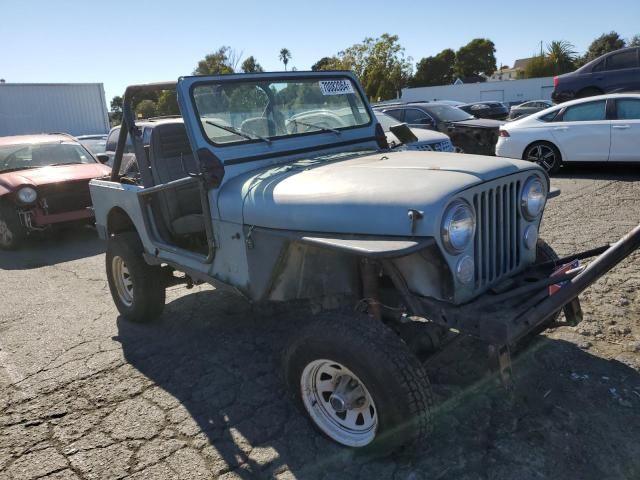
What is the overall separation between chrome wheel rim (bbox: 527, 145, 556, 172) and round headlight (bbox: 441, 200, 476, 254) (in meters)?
7.94

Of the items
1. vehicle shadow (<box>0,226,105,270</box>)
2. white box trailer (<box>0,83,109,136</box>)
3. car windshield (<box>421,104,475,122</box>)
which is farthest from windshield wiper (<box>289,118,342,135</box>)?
white box trailer (<box>0,83,109,136</box>)

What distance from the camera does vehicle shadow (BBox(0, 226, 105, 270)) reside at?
23.1ft

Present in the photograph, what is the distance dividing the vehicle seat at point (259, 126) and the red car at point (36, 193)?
174 inches

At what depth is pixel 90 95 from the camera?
1870 centimetres

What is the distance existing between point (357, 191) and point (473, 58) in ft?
195

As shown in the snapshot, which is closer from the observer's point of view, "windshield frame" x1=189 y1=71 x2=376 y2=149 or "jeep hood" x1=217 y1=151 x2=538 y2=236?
"jeep hood" x1=217 y1=151 x2=538 y2=236

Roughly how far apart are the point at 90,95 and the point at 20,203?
12.8 m

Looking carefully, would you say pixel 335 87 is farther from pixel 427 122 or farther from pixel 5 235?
pixel 427 122

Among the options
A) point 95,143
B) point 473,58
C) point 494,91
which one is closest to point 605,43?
point 473,58

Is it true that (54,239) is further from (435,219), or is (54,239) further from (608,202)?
(608,202)

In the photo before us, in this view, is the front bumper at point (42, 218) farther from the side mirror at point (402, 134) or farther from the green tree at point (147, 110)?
the side mirror at point (402, 134)

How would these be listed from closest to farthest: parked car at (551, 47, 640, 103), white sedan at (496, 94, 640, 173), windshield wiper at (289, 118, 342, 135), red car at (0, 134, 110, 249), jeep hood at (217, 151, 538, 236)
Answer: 1. jeep hood at (217, 151, 538, 236)
2. windshield wiper at (289, 118, 342, 135)
3. red car at (0, 134, 110, 249)
4. white sedan at (496, 94, 640, 173)
5. parked car at (551, 47, 640, 103)

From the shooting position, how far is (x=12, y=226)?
24.7 ft

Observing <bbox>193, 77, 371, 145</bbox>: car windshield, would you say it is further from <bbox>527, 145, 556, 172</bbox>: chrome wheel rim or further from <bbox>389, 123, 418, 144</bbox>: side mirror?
<bbox>527, 145, 556, 172</bbox>: chrome wheel rim
